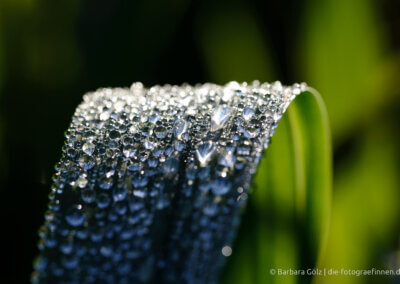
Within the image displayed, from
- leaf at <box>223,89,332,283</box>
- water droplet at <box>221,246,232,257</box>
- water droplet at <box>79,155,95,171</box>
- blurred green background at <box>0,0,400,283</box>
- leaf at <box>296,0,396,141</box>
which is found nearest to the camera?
water droplet at <box>221,246,232,257</box>

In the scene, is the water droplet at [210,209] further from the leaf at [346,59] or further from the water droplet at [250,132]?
A: the leaf at [346,59]

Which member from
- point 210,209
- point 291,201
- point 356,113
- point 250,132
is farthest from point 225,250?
point 356,113

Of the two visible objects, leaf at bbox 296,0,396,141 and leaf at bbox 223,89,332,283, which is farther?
leaf at bbox 296,0,396,141

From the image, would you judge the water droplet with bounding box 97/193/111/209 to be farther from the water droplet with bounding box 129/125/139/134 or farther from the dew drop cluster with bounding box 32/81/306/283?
the water droplet with bounding box 129/125/139/134

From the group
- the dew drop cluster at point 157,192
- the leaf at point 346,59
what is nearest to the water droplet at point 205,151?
the dew drop cluster at point 157,192

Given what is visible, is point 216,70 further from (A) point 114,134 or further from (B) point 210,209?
(B) point 210,209

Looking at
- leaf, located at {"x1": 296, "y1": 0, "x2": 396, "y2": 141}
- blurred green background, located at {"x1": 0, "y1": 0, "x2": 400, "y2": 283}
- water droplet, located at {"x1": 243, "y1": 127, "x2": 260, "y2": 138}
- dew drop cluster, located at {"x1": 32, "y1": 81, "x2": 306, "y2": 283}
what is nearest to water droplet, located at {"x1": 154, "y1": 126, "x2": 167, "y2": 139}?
dew drop cluster, located at {"x1": 32, "y1": 81, "x2": 306, "y2": 283}
